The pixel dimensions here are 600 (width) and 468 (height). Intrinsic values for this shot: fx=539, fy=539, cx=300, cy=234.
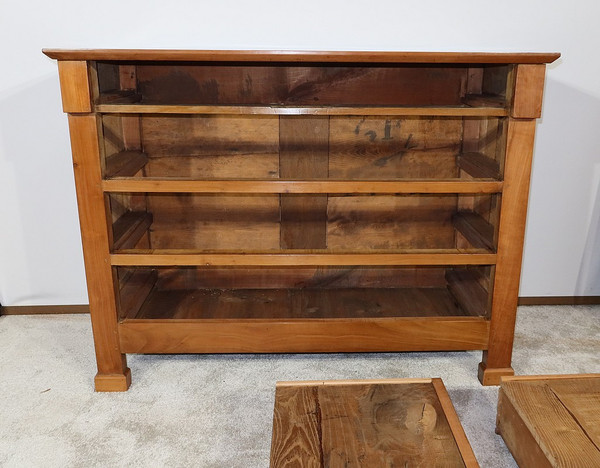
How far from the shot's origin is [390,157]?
2.24 meters

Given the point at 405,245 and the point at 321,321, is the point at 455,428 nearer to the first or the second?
the point at 321,321

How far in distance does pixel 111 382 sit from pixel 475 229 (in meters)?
1.43

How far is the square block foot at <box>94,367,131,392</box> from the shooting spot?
6.07ft

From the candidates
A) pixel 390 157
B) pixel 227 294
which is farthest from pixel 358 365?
pixel 390 157

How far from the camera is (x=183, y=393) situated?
1.83 metres

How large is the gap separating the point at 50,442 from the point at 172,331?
19.4 inches

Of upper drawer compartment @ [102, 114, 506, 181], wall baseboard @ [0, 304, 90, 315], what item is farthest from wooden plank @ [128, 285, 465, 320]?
upper drawer compartment @ [102, 114, 506, 181]

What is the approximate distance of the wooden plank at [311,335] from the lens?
1.88 m

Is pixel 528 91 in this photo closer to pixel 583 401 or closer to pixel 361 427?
pixel 583 401

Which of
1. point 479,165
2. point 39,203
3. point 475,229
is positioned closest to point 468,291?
point 475,229

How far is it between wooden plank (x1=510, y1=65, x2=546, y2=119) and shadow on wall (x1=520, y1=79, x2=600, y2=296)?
2.26 ft

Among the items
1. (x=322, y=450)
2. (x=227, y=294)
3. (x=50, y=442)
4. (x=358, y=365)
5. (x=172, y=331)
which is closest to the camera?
(x=322, y=450)

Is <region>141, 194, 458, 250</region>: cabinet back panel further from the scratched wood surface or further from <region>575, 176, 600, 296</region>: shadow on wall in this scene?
the scratched wood surface

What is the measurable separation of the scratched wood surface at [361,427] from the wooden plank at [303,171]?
36.2 inches
